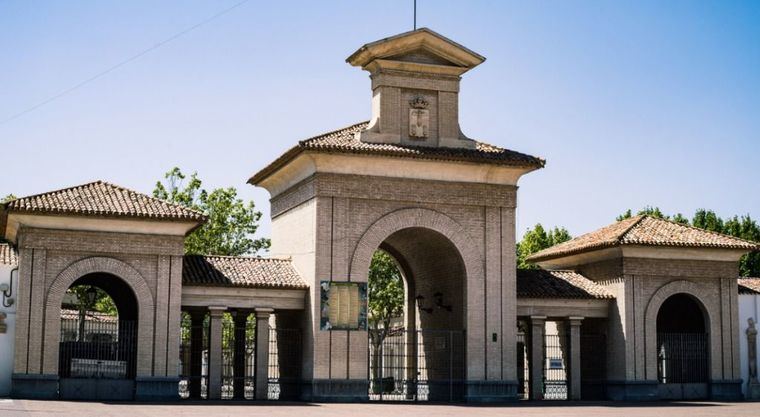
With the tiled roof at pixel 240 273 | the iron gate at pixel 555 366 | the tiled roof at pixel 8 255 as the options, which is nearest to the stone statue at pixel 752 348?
the iron gate at pixel 555 366

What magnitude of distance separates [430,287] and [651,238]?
7923mm

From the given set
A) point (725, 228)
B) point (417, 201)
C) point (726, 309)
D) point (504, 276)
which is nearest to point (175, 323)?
point (417, 201)

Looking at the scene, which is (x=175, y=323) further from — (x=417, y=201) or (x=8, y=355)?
(x=417, y=201)

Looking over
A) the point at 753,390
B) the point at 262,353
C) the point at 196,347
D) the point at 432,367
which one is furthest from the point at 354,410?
the point at 753,390

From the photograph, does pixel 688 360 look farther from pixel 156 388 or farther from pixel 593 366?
pixel 156 388

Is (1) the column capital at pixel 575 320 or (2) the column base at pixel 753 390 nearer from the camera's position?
(1) the column capital at pixel 575 320

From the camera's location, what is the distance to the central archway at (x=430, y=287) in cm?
3394

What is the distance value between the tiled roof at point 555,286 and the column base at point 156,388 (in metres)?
12.0

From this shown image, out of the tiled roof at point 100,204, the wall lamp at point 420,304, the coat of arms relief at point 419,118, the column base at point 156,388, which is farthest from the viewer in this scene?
the wall lamp at point 420,304

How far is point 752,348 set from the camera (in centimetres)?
3878

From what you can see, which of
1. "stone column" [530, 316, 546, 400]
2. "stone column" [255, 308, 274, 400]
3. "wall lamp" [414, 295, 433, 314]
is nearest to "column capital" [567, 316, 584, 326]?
"stone column" [530, 316, 546, 400]

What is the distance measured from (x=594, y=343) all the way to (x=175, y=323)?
15.3 m

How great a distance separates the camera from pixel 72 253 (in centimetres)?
3170

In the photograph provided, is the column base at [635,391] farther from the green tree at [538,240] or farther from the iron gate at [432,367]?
the green tree at [538,240]
